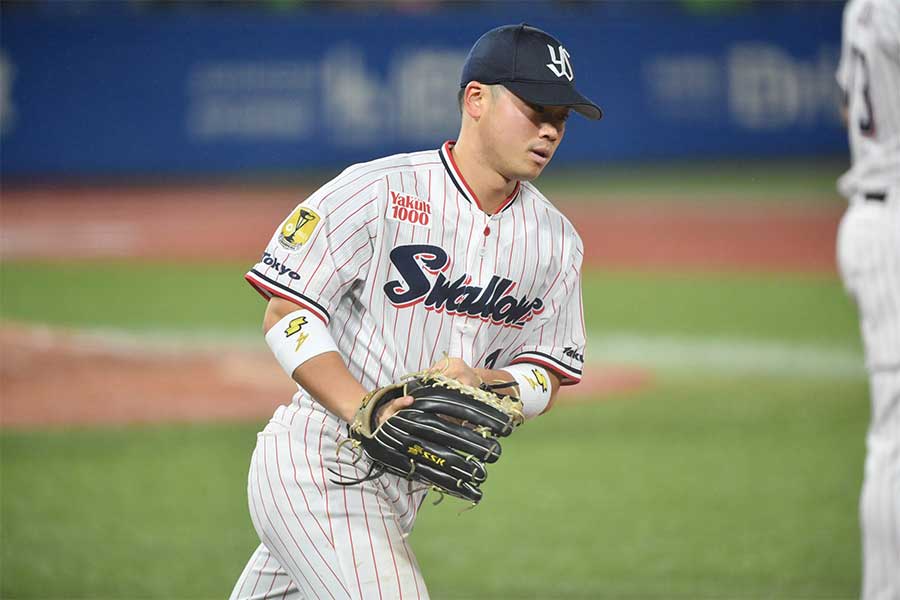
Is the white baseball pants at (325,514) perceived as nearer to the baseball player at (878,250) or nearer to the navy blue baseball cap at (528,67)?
the navy blue baseball cap at (528,67)

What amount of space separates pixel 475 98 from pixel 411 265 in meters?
0.48

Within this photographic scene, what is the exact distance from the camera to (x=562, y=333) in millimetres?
3527

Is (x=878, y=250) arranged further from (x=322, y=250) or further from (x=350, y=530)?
(x=350, y=530)

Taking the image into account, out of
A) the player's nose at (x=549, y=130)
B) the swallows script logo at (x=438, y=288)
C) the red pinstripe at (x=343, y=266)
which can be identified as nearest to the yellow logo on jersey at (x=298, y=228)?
the red pinstripe at (x=343, y=266)

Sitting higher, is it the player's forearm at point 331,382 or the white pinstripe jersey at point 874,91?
the white pinstripe jersey at point 874,91

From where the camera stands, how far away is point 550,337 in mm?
3516

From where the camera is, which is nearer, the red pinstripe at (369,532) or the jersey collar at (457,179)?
the red pinstripe at (369,532)

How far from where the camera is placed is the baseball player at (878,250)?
304cm

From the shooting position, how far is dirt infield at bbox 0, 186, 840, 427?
929cm

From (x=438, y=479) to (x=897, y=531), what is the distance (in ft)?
3.66

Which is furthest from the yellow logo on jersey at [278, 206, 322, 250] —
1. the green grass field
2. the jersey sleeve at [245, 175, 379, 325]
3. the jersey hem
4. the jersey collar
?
the green grass field

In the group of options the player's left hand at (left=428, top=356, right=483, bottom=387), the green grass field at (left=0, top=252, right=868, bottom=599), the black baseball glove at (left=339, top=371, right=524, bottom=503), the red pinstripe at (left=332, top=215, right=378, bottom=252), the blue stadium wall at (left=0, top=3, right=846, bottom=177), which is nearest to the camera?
the black baseball glove at (left=339, top=371, right=524, bottom=503)

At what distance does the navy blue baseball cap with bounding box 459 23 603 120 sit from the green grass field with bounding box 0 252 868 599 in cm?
290

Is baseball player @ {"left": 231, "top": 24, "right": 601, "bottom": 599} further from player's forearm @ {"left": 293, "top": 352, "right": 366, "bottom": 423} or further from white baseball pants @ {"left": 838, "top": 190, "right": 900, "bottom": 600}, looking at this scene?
white baseball pants @ {"left": 838, "top": 190, "right": 900, "bottom": 600}
